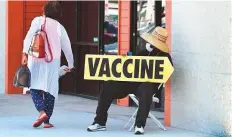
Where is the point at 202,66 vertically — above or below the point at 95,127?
above

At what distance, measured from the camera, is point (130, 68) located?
7293 mm

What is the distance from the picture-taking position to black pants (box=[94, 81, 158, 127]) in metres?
7.04

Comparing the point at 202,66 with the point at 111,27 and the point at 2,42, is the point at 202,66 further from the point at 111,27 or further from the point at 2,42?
the point at 2,42

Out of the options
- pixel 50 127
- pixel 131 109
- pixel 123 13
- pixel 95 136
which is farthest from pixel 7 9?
pixel 95 136

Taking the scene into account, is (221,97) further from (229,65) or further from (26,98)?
(26,98)

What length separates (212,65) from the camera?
23.0 ft

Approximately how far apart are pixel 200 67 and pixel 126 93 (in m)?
0.96

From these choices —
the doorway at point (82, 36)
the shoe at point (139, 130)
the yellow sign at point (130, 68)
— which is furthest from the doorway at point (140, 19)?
the shoe at point (139, 130)

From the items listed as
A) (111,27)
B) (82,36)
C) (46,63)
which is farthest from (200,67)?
(82,36)

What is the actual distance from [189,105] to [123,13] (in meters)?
2.92

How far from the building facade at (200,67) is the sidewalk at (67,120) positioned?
0.24 meters

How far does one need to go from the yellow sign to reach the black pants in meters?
0.10

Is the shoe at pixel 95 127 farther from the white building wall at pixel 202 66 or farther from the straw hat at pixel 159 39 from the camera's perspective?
the straw hat at pixel 159 39

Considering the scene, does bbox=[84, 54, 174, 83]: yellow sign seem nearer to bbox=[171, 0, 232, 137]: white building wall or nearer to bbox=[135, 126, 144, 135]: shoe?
bbox=[171, 0, 232, 137]: white building wall
